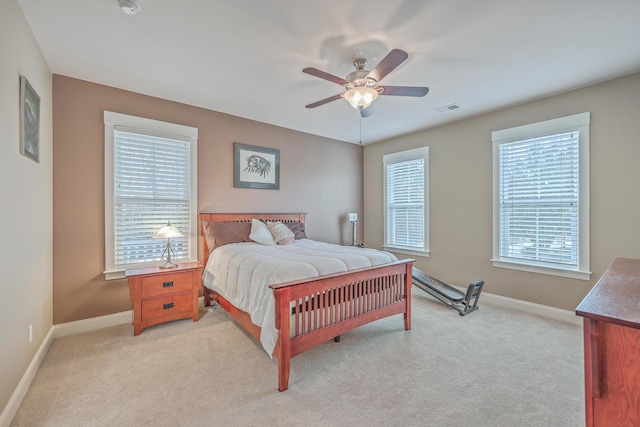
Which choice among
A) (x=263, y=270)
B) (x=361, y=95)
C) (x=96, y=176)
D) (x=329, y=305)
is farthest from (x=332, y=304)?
(x=96, y=176)

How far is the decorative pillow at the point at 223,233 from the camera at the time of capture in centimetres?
362

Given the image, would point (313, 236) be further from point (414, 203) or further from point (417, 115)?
point (417, 115)

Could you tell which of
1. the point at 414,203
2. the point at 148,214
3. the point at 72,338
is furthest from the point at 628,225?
the point at 72,338

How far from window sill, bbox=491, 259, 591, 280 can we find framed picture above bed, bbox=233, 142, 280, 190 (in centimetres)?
353

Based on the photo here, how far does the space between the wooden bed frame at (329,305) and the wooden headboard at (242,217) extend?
113cm

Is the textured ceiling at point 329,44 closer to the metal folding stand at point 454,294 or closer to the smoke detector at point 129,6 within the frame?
the smoke detector at point 129,6

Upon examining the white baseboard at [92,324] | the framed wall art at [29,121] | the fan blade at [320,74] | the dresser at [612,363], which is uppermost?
the fan blade at [320,74]

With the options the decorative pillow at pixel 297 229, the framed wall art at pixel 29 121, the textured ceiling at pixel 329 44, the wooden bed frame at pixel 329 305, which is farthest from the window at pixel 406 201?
the framed wall art at pixel 29 121

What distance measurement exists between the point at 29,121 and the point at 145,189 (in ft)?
4.27

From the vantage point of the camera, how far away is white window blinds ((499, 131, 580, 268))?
328 cm

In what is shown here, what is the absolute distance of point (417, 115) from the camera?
13.5ft

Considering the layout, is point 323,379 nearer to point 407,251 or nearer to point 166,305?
point 166,305

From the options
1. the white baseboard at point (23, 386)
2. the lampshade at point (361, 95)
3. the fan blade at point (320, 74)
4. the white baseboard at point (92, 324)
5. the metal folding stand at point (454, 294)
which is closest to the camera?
the white baseboard at point (23, 386)

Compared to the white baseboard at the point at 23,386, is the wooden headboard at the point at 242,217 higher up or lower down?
higher up
